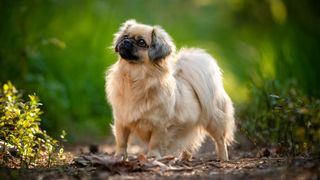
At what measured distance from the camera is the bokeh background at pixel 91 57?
27.5 feet

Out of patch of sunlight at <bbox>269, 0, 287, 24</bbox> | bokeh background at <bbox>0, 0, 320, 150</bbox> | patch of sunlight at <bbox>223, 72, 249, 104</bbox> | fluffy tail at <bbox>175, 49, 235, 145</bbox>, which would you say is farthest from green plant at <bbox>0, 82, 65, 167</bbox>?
patch of sunlight at <bbox>269, 0, 287, 24</bbox>

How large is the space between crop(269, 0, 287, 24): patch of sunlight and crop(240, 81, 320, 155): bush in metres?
3.31

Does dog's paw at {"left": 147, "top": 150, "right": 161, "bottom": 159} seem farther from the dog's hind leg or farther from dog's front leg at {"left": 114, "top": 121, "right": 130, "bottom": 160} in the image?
the dog's hind leg

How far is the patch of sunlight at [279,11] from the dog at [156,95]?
433 cm

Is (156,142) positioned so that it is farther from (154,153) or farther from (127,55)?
(127,55)

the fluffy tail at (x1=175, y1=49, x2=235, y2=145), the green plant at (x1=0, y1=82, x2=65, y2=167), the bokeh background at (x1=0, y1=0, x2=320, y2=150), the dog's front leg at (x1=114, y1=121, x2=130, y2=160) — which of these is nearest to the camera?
the green plant at (x1=0, y1=82, x2=65, y2=167)

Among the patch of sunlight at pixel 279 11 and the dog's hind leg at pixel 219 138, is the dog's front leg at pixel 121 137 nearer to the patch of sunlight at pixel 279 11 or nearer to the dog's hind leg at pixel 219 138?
the dog's hind leg at pixel 219 138

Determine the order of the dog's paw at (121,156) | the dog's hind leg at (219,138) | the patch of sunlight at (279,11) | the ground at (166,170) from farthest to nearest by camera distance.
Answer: the patch of sunlight at (279,11) < the dog's hind leg at (219,138) < the dog's paw at (121,156) < the ground at (166,170)

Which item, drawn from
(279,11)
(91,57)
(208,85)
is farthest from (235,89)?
(208,85)

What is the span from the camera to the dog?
5902mm

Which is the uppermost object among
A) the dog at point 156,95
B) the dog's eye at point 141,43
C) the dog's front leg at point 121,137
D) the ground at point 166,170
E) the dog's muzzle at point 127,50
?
the dog's eye at point 141,43

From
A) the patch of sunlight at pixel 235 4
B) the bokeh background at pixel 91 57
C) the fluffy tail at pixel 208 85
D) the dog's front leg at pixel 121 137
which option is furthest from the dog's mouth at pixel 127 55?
the patch of sunlight at pixel 235 4

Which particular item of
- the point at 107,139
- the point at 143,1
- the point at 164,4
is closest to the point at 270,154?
the point at 107,139

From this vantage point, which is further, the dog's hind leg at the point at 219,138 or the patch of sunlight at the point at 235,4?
the patch of sunlight at the point at 235,4
